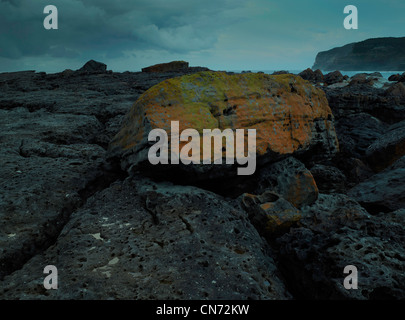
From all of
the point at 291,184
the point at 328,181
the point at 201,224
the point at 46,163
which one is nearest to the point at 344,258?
the point at 201,224

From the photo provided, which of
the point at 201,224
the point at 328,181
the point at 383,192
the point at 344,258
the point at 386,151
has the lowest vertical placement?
the point at 344,258

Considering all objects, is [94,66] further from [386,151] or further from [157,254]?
[157,254]

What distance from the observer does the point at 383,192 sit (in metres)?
5.11

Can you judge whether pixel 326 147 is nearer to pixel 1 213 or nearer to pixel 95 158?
pixel 95 158

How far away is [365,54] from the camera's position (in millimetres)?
114750

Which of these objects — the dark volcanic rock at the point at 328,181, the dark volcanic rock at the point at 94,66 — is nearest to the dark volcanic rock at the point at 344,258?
the dark volcanic rock at the point at 328,181

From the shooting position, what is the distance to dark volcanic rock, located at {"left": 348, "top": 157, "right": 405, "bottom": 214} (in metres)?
4.91

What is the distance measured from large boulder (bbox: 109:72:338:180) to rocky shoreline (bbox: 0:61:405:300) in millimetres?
46

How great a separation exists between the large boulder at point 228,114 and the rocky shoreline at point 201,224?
0.15 ft

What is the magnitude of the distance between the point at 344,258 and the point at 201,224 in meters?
1.61

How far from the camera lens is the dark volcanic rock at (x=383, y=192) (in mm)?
4914

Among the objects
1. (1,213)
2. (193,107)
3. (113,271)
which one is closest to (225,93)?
(193,107)

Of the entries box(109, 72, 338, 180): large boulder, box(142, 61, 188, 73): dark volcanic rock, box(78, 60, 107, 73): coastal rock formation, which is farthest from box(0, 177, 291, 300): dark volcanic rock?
box(78, 60, 107, 73): coastal rock formation

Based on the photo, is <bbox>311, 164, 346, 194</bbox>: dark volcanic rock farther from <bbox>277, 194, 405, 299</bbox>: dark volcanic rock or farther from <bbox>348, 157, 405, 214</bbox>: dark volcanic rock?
<bbox>277, 194, 405, 299</bbox>: dark volcanic rock
